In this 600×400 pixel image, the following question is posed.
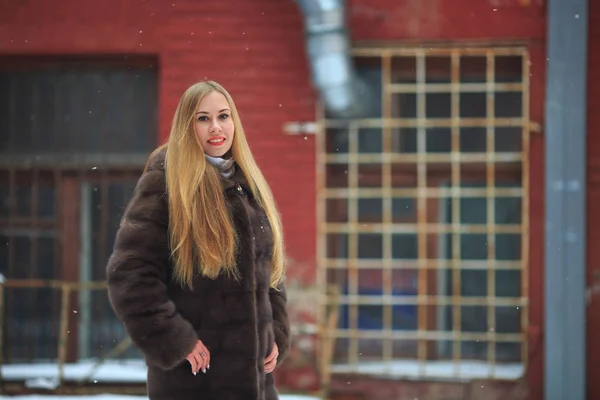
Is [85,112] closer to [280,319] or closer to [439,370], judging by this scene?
[439,370]

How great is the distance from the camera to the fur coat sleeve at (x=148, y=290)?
2.88 m

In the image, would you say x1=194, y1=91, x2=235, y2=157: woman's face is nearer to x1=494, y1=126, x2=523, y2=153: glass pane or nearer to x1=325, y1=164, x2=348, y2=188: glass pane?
x1=325, y1=164, x2=348, y2=188: glass pane

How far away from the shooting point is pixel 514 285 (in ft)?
21.2

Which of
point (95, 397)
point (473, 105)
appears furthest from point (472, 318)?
point (95, 397)

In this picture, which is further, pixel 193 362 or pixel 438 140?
pixel 438 140

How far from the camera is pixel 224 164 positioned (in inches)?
122

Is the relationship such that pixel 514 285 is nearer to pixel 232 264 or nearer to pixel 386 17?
pixel 386 17

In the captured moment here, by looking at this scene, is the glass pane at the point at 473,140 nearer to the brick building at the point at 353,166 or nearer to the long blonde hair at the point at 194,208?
the brick building at the point at 353,166

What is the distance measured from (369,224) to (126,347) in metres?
1.91

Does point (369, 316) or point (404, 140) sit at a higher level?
point (404, 140)

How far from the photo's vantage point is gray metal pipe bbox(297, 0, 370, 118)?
5977 millimetres

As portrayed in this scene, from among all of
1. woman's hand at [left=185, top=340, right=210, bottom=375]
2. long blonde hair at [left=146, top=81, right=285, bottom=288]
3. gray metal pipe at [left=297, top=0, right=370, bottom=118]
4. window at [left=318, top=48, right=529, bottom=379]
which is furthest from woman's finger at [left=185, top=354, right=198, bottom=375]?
window at [left=318, top=48, right=529, bottom=379]

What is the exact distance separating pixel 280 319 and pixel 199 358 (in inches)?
17.4

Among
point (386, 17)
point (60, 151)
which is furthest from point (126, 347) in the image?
point (386, 17)
